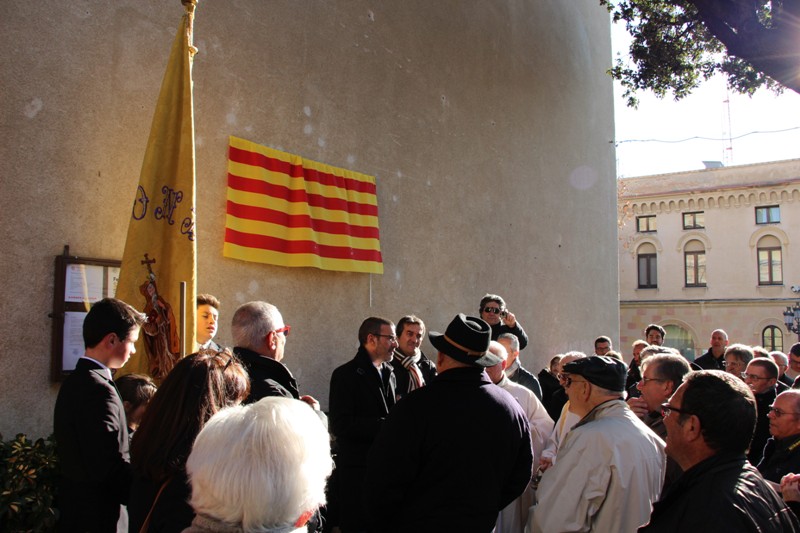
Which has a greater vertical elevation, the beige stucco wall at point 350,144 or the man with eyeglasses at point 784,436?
the beige stucco wall at point 350,144

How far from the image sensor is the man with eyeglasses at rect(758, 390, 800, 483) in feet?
12.6

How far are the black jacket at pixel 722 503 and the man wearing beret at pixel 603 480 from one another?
0.66 m

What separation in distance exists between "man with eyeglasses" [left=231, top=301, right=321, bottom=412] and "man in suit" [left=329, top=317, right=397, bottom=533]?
4.93 feet

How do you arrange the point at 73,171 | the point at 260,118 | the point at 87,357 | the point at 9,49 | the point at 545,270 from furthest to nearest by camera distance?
the point at 545,270
the point at 260,118
the point at 73,171
the point at 9,49
the point at 87,357

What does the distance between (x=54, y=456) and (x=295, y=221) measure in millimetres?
3505

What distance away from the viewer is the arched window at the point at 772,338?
1202 inches

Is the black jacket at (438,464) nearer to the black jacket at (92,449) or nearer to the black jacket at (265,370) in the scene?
the black jacket at (265,370)

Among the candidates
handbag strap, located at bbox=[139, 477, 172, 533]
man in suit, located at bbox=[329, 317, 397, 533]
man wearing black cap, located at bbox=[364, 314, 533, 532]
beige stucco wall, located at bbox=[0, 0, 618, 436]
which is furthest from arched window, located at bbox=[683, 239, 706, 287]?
handbag strap, located at bbox=[139, 477, 172, 533]

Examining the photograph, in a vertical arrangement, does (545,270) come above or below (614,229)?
below

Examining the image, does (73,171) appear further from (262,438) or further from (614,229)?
(614,229)

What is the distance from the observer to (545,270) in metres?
11.7

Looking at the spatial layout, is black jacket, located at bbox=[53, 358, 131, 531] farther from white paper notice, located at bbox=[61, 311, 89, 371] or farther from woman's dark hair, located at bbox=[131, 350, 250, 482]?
white paper notice, located at bbox=[61, 311, 89, 371]

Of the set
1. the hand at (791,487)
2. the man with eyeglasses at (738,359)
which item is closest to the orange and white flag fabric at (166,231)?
the hand at (791,487)

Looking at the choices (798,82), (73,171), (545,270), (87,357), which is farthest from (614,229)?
(87,357)
